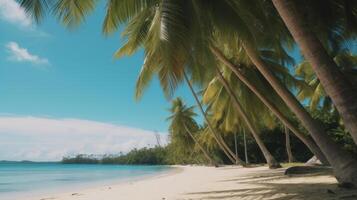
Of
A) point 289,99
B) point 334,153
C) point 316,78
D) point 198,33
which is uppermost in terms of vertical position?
point 316,78

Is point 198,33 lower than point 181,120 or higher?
lower

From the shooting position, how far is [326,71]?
486 cm

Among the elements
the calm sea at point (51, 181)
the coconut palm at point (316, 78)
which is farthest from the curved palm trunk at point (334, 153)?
the calm sea at point (51, 181)

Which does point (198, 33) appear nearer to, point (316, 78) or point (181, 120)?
point (316, 78)

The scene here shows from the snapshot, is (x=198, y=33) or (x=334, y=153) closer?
(x=334, y=153)

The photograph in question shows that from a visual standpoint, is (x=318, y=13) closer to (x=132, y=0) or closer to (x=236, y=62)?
(x=132, y=0)

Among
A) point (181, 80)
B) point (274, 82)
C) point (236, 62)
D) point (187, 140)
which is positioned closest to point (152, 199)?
point (181, 80)

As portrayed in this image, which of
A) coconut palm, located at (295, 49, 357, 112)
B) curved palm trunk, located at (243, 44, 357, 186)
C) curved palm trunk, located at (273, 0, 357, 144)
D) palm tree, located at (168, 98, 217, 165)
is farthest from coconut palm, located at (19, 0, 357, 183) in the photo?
palm tree, located at (168, 98, 217, 165)

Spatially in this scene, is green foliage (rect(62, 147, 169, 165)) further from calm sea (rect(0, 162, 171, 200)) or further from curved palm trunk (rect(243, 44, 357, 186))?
curved palm trunk (rect(243, 44, 357, 186))

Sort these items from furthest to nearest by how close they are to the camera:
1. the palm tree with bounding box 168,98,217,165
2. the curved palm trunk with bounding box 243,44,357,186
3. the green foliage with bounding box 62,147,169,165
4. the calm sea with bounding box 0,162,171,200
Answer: the green foliage with bounding box 62,147,169,165
the palm tree with bounding box 168,98,217,165
the calm sea with bounding box 0,162,171,200
the curved palm trunk with bounding box 243,44,357,186

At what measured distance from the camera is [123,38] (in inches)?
423

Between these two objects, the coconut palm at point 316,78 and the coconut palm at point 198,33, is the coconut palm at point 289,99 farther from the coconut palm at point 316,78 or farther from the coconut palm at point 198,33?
the coconut palm at point 316,78

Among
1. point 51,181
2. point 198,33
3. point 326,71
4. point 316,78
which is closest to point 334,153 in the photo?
point 326,71

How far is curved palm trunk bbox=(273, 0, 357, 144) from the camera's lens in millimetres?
4637
